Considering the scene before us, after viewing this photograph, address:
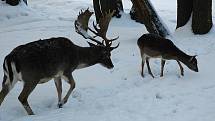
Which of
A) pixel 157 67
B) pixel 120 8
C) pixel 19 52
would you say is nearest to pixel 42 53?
pixel 19 52

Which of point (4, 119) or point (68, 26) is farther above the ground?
point (4, 119)

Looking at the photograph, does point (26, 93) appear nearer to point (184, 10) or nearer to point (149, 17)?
point (149, 17)

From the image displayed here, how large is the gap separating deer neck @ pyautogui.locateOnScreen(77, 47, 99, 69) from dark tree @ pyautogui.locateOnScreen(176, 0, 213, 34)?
5251mm

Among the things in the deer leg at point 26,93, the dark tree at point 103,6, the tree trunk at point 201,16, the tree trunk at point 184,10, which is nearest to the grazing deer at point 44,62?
the deer leg at point 26,93

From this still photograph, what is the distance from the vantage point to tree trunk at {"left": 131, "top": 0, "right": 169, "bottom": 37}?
13.3 m

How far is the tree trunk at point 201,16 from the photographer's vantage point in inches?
520

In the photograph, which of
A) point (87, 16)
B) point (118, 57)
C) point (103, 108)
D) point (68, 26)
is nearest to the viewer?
point (103, 108)

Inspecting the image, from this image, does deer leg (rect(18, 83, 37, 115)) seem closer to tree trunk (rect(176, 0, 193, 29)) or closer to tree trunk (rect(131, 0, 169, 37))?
tree trunk (rect(131, 0, 169, 37))

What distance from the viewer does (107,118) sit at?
303 inches

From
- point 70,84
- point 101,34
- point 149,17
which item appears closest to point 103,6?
point 149,17

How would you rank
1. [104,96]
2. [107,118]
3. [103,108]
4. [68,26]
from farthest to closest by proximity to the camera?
[68,26]
[104,96]
[103,108]
[107,118]

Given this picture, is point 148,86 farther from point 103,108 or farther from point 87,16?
point 87,16

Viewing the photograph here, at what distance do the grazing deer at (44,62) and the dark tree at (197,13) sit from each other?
5022 mm

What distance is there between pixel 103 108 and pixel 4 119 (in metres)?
1.73
